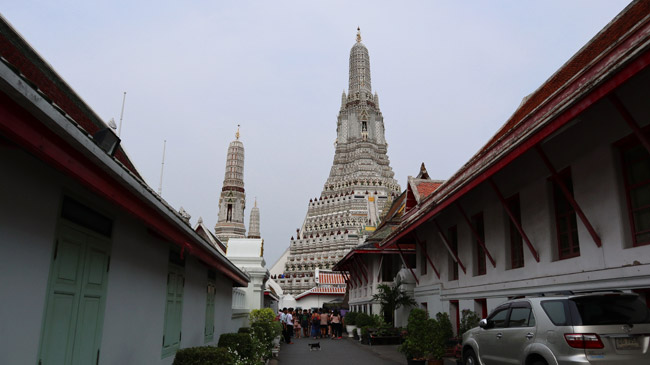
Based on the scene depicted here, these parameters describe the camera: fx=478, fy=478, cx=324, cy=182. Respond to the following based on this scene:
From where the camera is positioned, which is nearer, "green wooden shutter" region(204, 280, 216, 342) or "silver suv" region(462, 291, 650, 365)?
"silver suv" region(462, 291, 650, 365)

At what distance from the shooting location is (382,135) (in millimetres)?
76375

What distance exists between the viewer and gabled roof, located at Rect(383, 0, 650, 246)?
595 centimetres

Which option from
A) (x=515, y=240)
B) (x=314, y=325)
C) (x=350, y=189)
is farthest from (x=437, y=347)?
(x=350, y=189)

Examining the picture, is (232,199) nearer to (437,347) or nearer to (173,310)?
(437,347)

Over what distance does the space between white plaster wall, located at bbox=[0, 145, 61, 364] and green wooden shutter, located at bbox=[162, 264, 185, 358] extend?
3.69 metres

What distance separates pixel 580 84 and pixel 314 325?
923 inches

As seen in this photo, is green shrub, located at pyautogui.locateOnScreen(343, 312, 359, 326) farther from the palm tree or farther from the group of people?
the palm tree

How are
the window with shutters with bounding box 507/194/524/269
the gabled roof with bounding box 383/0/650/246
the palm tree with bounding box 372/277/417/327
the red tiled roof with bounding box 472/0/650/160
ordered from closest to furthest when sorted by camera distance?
1. the gabled roof with bounding box 383/0/650/246
2. the red tiled roof with bounding box 472/0/650/160
3. the window with shutters with bounding box 507/194/524/269
4. the palm tree with bounding box 372/277/417/327

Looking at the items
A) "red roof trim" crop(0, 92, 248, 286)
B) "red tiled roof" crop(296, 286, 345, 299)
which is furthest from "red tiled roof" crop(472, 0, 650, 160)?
"red tiled roof" crop(296, 286, 345, 299)

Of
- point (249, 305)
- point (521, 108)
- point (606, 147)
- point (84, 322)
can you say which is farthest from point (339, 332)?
point (84, 322)

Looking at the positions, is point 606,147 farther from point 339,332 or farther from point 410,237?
point 339,332

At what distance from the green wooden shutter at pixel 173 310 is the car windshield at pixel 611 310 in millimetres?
5878

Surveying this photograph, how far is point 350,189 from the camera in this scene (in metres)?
70.4

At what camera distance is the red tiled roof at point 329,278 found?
4969 cm
